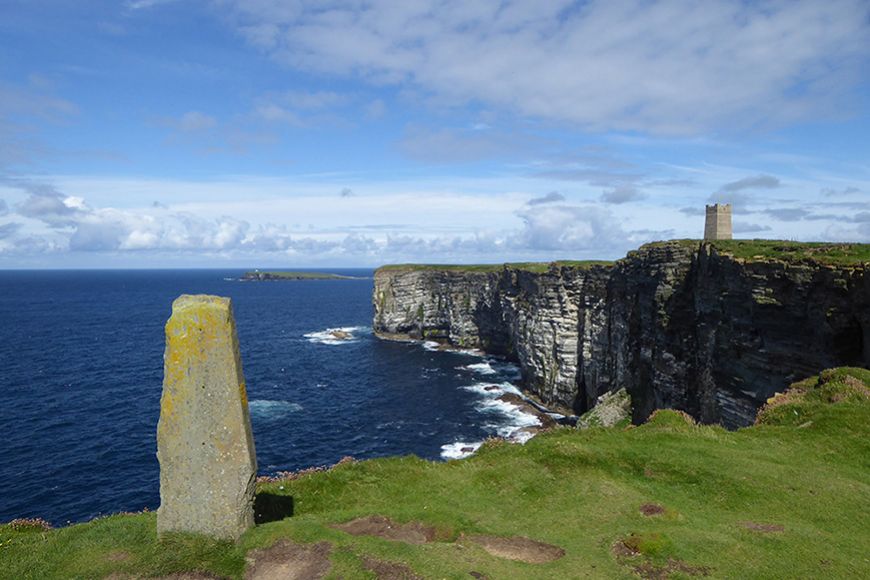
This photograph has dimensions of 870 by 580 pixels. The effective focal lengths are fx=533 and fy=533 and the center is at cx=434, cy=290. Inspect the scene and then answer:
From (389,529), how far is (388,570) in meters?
3.29

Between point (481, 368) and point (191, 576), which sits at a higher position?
point (191, 576)

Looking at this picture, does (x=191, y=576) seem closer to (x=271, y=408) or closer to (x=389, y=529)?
(x=389, y=529)

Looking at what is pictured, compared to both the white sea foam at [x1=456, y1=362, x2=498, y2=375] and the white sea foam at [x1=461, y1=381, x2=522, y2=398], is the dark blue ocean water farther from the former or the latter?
the white sea foam at [x1=461, y1=381, x2=522, y2=398]

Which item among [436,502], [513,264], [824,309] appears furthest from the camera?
[513,264]

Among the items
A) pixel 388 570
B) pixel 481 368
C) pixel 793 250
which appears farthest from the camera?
pixel 481 368

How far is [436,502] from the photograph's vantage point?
19938 millimetres

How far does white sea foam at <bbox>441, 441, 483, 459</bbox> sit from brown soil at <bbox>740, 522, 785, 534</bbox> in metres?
42.8

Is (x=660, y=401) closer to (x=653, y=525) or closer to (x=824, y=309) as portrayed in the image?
(x=824, y=309)

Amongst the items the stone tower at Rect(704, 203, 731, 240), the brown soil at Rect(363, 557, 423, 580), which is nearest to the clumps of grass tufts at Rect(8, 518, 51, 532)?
the brown soil at Rect(363, 557, 423, 580)

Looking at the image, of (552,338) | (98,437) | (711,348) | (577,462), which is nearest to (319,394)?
(98,437)

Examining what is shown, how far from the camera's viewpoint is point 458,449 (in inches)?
2443

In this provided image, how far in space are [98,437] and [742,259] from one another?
71.2 m

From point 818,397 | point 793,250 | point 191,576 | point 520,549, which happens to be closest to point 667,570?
point 520,549

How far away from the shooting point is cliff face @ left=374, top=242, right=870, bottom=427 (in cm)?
3803
